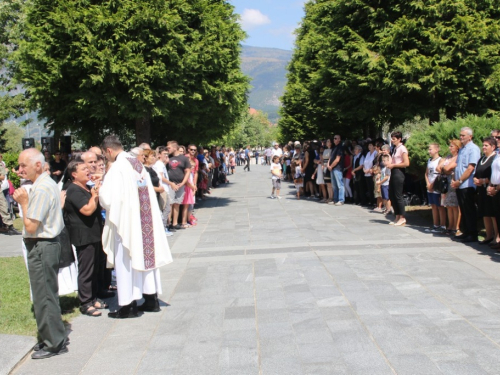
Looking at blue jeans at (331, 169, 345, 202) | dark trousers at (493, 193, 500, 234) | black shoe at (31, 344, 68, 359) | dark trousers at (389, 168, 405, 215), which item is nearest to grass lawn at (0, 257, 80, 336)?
black shoe at (31, 344, 68, 359)

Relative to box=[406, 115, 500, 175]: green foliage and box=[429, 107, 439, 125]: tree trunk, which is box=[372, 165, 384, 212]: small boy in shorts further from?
box=[429, 107, 439, 125]: tree trunk

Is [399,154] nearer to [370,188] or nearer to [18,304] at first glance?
[370,188]

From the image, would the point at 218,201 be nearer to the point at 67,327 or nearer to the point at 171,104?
the point at 171,104

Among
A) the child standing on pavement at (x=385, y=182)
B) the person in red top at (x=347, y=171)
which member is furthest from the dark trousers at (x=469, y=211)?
the person in red top at (x=347, y=171)

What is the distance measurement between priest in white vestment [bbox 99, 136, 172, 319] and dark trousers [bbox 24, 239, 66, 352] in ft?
3.13

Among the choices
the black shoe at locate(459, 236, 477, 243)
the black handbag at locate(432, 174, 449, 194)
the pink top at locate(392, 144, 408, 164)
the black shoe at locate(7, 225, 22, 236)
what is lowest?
the black shoe at locate(7, 225, 22, 236)

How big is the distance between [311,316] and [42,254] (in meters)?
2.72

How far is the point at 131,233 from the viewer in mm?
5758

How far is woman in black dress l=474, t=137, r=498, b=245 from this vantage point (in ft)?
28.2

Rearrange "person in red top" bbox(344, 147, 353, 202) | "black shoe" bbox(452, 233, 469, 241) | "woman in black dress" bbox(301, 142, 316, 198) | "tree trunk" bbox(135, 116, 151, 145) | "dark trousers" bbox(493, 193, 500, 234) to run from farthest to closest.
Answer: "woman in black dress" bbox(301, 142, 316, 198)
"tree trunk" bbox(135, 116, 151, 145)
"person in red top" bbox(344, 147, 353, 202)
"black shoe" bbox(452, 233, 469, 241)
"dark trousers" bbox(493, 193, 500, 234)

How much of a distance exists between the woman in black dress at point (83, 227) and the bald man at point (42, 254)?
1064 millimetres

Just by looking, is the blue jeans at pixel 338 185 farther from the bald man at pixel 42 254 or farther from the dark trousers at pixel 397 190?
the bald man at pixel 42 254

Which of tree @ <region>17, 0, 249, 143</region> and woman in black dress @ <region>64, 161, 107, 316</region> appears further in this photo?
tree @ <region>17, 0, 249, 143</region>

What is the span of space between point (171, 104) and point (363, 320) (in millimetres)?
10104
